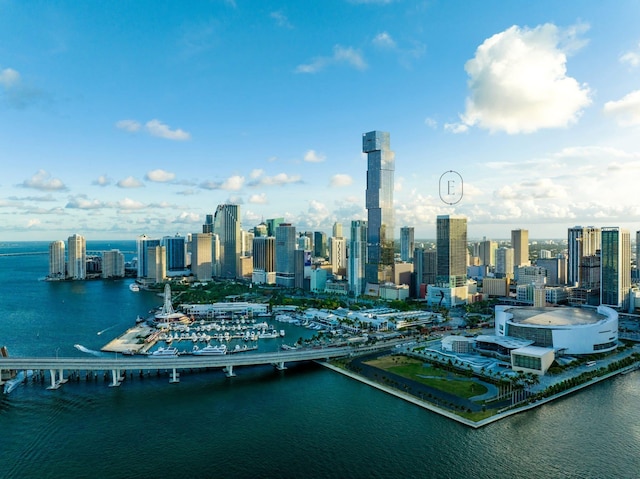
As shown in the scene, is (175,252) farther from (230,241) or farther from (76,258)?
(76,258)

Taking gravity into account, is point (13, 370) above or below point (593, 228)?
below

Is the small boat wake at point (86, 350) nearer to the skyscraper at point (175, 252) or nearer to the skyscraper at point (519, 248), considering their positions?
the skyscraper at point (175, 252)

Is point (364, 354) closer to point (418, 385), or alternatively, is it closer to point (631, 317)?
point (418, 385)

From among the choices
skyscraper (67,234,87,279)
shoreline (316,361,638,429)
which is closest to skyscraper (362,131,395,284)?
shoreline (316,361,638,429)

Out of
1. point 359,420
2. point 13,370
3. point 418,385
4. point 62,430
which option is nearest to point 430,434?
point 359,420

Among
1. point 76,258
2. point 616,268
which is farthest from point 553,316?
point 76,258

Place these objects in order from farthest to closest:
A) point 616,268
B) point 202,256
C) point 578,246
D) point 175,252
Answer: point 175,252 → point 202,256 → point 578,246 → point 616,268
